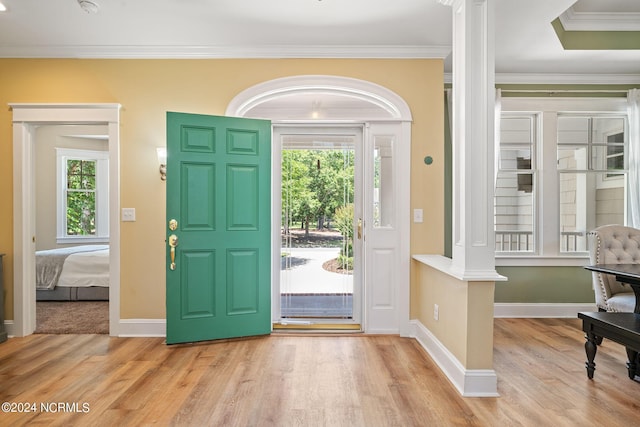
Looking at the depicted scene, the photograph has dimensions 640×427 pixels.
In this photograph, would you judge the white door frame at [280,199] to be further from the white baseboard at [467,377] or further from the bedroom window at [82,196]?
the bedroom window at [82,196]

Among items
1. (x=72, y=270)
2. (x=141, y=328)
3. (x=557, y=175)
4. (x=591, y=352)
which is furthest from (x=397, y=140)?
(x=72, y=270)

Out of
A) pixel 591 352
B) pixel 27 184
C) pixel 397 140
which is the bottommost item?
pixel 591 352

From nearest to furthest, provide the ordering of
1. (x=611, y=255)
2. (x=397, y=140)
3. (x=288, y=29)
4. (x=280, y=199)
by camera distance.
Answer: (x=288, y=29), (x=611, y=255), (x=397, y=140), (x=280, y=199)

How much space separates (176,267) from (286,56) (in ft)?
7.44

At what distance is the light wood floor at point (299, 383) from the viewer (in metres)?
2.25

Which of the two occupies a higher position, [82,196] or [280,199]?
[82,196]

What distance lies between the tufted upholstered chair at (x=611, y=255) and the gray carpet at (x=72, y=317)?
4.69 metres

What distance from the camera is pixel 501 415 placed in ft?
7.47

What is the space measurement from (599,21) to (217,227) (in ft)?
13.4

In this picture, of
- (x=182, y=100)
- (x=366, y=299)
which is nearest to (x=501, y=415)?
(x=366, y=299)

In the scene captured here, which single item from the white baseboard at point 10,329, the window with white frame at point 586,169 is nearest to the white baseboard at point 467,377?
the window with white frame at point 586,169

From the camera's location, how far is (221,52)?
373cm

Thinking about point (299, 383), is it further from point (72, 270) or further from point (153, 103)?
point (72, 270)

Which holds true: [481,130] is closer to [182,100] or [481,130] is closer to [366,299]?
[366,299]
